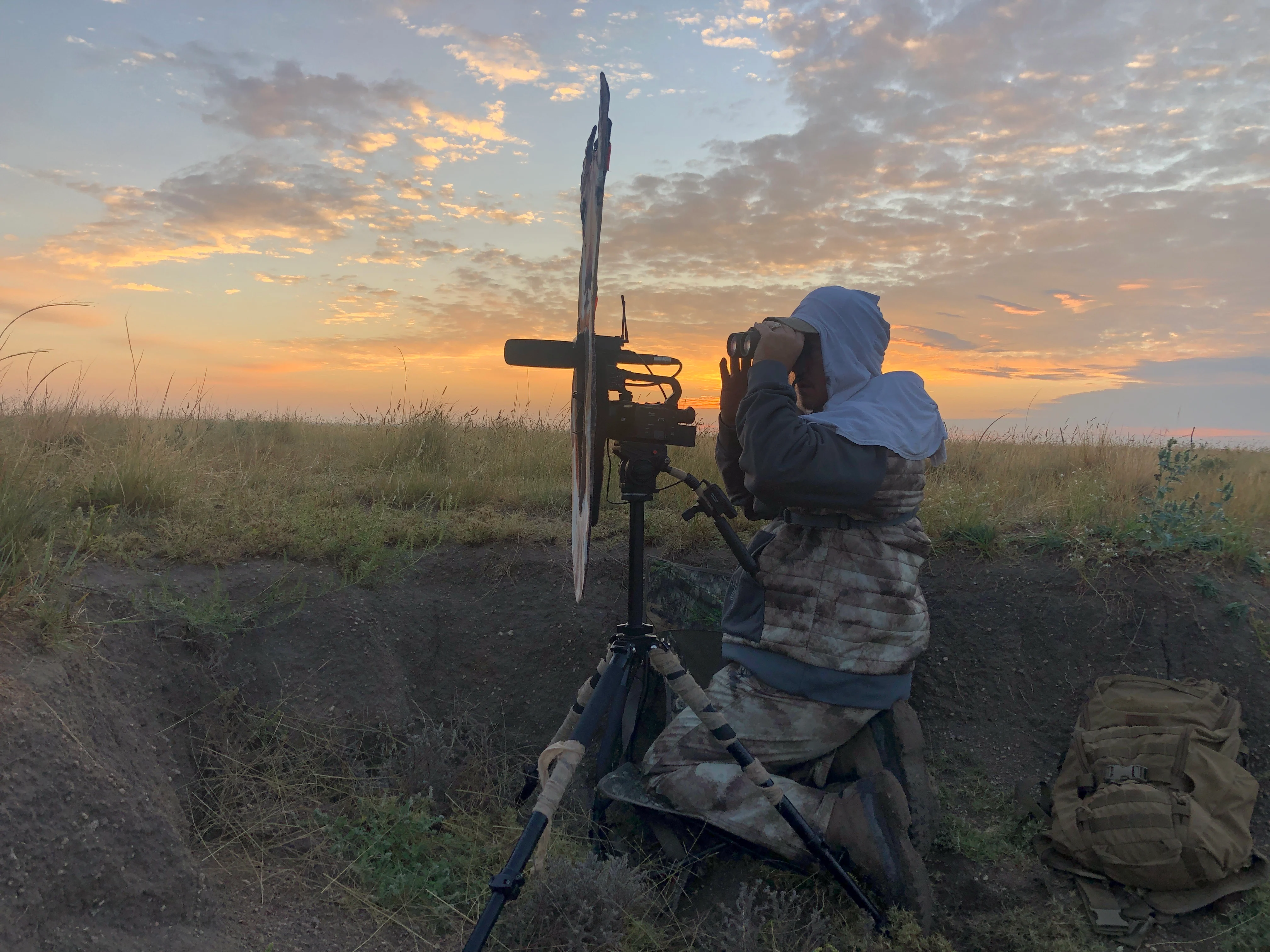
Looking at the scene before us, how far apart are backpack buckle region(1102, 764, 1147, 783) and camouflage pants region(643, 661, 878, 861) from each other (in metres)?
0.85

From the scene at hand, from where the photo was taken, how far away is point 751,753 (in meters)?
2.60

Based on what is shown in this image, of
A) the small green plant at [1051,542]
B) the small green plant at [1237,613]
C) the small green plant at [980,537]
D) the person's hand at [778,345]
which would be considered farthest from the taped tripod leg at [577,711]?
the small green plant at [1237,613]

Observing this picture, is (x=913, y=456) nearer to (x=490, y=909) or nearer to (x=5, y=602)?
(x=490, y=909)

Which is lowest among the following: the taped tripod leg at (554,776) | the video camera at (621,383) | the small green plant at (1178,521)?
the taped tripod leg at (554,776)

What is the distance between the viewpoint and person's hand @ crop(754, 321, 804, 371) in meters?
2.63

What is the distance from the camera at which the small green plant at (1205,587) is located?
3.35 m

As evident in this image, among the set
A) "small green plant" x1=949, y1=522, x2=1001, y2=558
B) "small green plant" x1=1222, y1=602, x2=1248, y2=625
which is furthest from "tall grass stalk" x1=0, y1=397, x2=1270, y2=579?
"small green plant" x1=1222, y1=602, x2=1248, y2=625

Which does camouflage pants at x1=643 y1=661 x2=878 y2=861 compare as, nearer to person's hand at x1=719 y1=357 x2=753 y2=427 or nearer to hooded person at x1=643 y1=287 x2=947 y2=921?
hooded person at x1=643 y1=287 x2=947 y2=921

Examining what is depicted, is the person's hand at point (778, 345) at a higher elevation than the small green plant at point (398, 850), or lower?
higher

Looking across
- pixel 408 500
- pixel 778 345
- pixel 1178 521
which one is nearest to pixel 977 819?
pixel 1178 521

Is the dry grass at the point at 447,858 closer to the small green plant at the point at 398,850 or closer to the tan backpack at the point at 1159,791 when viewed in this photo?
the small green plant at the point at 398,850

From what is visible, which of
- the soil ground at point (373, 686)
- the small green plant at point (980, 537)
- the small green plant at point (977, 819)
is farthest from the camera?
the small green plant at point (980, 537)

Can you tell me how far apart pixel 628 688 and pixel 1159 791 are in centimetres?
178

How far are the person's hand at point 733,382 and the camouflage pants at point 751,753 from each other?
993 millimetres
